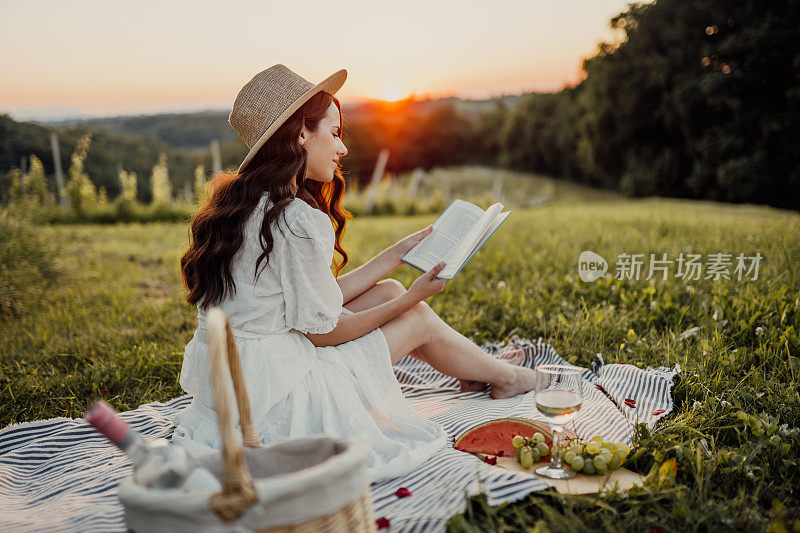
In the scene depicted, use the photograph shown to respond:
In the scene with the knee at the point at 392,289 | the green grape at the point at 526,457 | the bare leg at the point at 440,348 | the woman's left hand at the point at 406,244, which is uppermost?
the woman's left hand at the point at 406,244

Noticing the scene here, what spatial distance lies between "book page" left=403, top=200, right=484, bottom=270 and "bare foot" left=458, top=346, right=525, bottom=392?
0.77 meters

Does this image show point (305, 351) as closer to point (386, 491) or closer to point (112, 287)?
point (386, 491)

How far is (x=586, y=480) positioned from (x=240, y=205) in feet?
5.29

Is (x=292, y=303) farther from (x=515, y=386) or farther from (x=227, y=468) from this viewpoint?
(x=515, y=386)

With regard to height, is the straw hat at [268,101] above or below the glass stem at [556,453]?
above

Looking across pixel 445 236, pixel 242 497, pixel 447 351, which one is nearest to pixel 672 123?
pixel 445 236

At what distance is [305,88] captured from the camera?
95.0 inches

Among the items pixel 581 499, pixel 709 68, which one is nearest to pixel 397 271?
pixel 581 499

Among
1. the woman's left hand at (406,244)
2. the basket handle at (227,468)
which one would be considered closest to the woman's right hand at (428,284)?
the woman's left hand at (406,244)

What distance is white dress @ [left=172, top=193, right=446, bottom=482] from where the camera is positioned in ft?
7.26

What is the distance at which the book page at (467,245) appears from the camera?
246cm

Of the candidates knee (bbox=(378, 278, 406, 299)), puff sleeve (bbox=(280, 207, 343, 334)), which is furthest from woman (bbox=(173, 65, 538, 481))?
knee (bbox=(378, 278, 406, 299))

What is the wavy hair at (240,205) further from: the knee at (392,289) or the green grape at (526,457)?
the green grape at (526,457)

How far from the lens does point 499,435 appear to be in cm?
245
